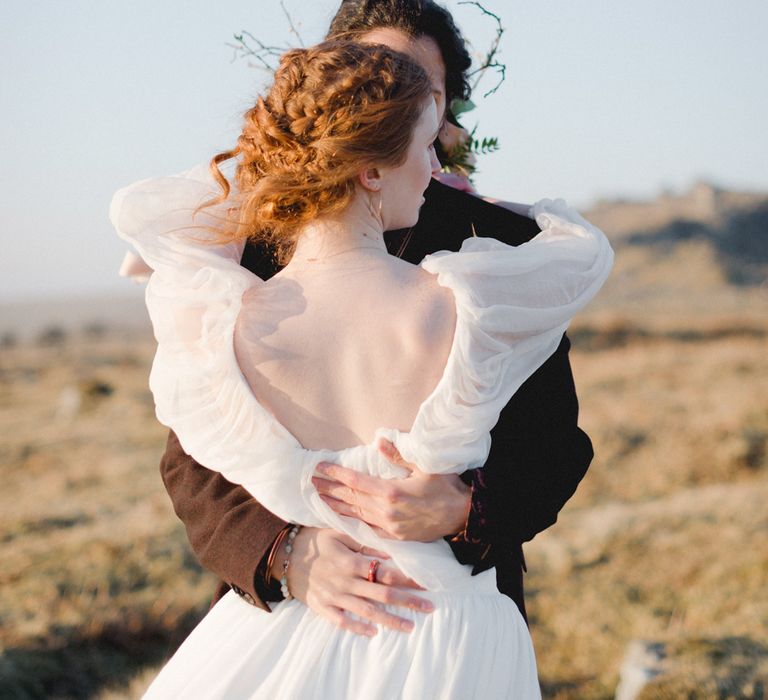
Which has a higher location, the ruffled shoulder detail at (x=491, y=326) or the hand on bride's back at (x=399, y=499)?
the ruffled shoulder detail at (x=491, y=326)

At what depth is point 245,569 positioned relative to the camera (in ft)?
6.91

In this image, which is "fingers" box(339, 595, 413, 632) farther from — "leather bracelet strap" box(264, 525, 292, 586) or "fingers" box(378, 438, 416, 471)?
"fingers" box(378, 438, 416, 471)

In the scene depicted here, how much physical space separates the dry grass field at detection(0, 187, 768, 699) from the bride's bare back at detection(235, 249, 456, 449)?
2.62 m

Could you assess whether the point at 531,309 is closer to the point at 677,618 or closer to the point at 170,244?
the point at 170,244

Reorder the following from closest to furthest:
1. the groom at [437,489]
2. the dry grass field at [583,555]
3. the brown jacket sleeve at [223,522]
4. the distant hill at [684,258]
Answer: the groom at [437,489]
the brown jacket sleeve at [223,522]
the dry grass field at [583,555]
the distant hill at [684,258]

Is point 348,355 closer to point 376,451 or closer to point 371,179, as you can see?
point 376,451

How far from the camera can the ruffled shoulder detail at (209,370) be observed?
77.8 inches

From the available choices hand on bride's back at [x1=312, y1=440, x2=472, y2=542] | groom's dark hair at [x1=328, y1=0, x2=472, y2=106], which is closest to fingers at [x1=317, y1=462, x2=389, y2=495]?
hand on bride's back at [x1=312, y1=440, x2=472, y2=542]

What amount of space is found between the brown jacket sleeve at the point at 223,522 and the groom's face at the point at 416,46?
1313 millimetres

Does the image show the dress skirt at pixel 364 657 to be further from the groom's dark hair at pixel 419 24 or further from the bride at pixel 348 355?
the groom's dark hair at pixel 419 24

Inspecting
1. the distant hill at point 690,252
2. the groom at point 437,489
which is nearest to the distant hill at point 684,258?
the distant hill at point 690,252

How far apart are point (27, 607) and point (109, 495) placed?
4.31m

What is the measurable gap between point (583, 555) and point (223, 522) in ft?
17.5

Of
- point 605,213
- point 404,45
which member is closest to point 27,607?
point 404,45
